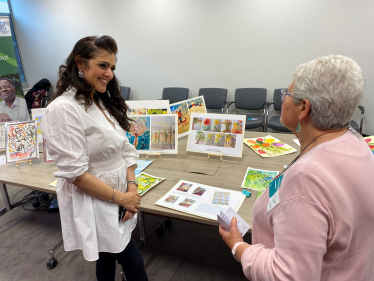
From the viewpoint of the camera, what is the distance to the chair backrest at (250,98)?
14.6 feet

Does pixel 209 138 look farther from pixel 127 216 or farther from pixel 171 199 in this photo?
pixel 127 216

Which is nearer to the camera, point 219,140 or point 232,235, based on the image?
point 232,235

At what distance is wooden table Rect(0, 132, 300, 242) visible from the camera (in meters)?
1.72

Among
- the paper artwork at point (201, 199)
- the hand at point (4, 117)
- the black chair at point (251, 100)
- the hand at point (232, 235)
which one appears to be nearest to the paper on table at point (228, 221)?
the hand at point (232, 235)

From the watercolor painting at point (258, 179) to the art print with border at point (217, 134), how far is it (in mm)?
271

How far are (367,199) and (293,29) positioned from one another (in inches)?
161

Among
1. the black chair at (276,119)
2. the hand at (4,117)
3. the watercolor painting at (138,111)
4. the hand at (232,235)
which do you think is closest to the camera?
the hand at (232,235)

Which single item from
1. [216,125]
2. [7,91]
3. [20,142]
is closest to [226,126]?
[216,125]

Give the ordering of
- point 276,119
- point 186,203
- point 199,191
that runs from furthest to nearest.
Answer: point 276,119 < point 199,191 < point 186,203

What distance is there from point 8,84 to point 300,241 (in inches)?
217

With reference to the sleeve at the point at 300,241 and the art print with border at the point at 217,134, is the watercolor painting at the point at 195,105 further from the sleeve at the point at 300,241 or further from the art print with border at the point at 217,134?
the sleeve at the point at 300,241

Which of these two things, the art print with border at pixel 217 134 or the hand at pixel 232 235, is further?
the art print with border at pixel 217 134

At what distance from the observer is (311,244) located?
2.19 ft

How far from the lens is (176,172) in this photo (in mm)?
1992
